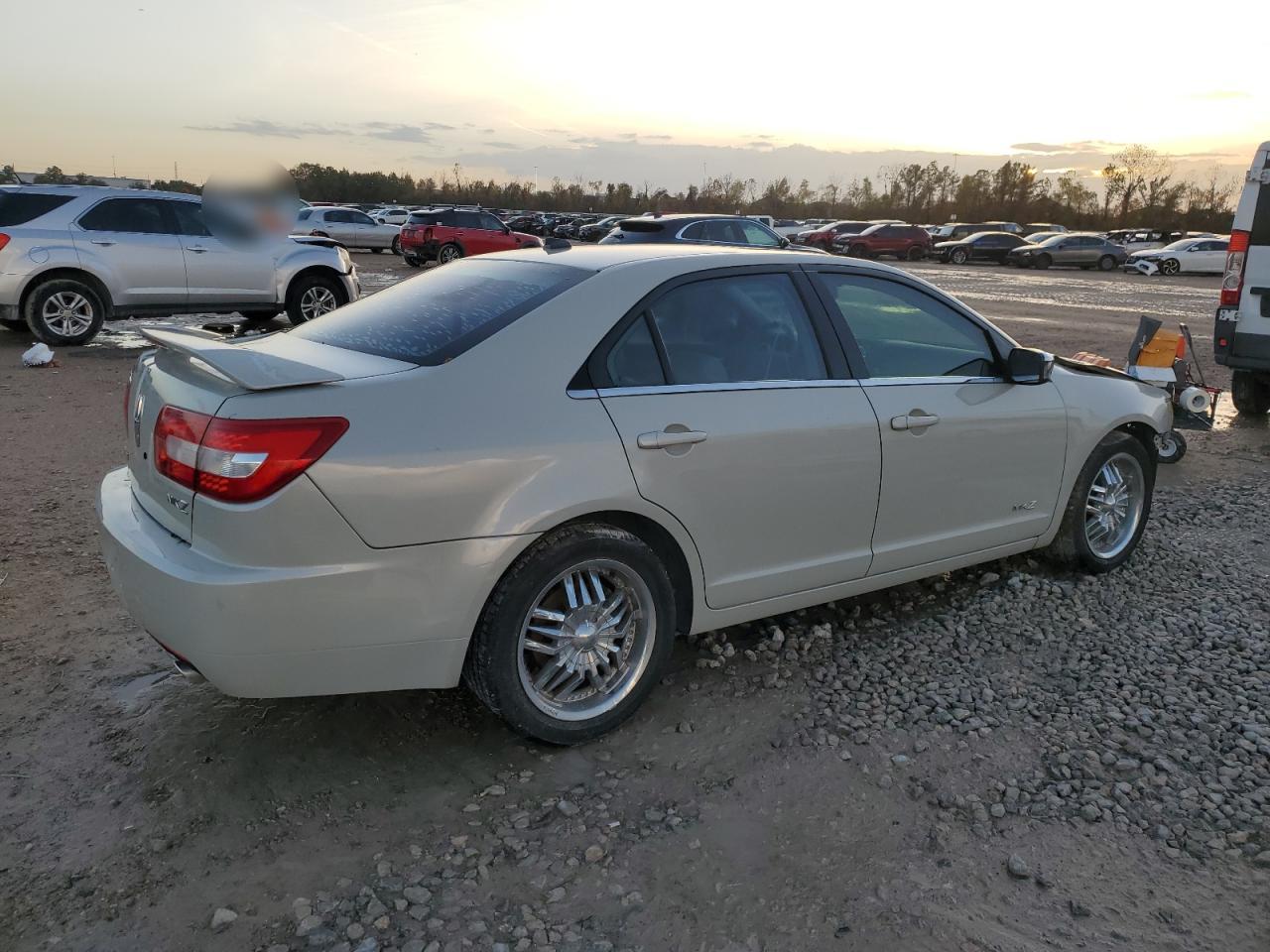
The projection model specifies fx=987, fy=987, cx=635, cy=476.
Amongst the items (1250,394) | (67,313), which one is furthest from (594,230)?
(1250,394)

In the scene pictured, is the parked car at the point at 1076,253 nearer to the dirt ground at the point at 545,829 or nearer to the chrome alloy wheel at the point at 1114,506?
the chrome alloy wheel at the point at 1114,506

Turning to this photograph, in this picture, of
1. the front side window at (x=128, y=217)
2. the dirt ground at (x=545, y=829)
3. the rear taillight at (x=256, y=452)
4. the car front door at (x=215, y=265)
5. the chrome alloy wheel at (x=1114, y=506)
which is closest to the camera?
the dirt ground at (x=545, y=829)

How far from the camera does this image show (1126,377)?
4969 mm

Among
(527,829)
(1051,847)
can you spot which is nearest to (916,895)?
(1051,847)

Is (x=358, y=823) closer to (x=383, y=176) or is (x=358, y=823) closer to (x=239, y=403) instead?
(x=239, y=403)

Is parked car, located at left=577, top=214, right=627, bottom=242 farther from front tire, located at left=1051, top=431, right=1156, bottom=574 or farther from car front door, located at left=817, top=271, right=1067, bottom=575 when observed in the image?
car front door, located at left=817, top=271, right=1067, bottom=575

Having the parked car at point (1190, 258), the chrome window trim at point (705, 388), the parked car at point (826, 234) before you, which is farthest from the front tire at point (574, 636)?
the parked car at point (826, 234)

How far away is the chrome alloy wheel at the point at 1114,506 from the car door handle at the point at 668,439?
2.47 meters

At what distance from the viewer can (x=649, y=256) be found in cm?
365

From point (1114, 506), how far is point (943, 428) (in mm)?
1563

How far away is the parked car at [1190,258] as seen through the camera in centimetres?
3481

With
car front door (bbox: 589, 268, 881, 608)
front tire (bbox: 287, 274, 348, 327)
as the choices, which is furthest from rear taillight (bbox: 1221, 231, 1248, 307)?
front tire (bbox: 287, 274, 348, 327)

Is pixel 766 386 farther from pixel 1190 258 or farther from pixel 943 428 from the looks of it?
pixel 1190 258

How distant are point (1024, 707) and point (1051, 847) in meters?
0.86
